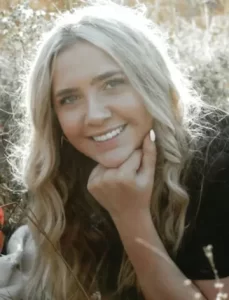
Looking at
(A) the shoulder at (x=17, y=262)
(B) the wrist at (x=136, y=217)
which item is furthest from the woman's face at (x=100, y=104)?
(A) the shoulder at (x=17, y=262)

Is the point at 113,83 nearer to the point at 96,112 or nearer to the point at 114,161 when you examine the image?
the point at 96,112

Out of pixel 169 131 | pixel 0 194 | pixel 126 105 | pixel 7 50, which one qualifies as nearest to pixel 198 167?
pixel 169 131

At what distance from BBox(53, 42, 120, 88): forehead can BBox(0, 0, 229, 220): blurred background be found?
825 millimetres

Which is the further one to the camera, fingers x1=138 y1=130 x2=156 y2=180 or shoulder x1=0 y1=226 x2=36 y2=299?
shoulder x1=0 y1=226 x2=36 y2=299

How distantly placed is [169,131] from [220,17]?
206 cm

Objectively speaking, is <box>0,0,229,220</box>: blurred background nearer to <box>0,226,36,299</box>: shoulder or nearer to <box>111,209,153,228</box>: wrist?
<box>0,226,36,299</box>: shoulder

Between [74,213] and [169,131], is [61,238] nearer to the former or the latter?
[74,213]

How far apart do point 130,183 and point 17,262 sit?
0.82m

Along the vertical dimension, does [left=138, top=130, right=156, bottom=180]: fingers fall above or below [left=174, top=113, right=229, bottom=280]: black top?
above

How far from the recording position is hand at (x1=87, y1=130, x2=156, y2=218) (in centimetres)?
322

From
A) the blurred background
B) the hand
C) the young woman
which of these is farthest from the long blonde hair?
the blurred background

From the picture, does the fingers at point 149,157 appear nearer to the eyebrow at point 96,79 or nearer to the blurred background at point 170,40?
the eyebrow at point 96,79

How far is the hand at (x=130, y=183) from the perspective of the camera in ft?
10.6

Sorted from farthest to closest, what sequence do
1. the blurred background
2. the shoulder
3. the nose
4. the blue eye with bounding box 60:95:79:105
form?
the blurred background → the shoulder → the blue eye with bounding box 60:95:79:105 → the nose
